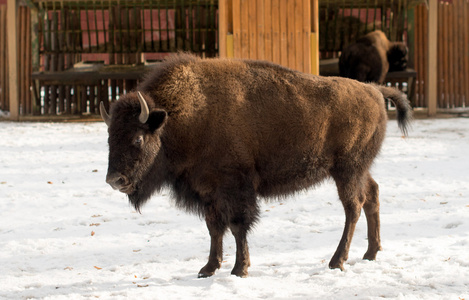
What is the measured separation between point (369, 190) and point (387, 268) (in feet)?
2.73

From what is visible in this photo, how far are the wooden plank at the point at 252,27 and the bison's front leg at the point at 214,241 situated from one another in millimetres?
7250

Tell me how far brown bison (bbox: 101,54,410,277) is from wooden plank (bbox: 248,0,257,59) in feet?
21.3

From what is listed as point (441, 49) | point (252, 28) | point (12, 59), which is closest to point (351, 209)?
point (252, 28)

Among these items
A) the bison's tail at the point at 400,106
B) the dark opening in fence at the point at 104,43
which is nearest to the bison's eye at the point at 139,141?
the bison's tail at the point at 400,106

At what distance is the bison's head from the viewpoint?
4.43 m

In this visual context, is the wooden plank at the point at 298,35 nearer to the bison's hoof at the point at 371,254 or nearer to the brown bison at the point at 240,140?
the brown bison at the point at 240,140

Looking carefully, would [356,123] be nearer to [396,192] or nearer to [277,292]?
[277,292]

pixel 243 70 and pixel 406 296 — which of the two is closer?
pixel 406 296

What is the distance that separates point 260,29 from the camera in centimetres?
1173

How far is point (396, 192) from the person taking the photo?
7285 millimetres

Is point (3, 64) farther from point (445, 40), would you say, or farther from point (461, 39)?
point (461, 39)

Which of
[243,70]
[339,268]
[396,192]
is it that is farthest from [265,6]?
[339,268]

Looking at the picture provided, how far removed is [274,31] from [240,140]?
7.32 m

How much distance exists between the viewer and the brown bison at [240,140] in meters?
4.61
